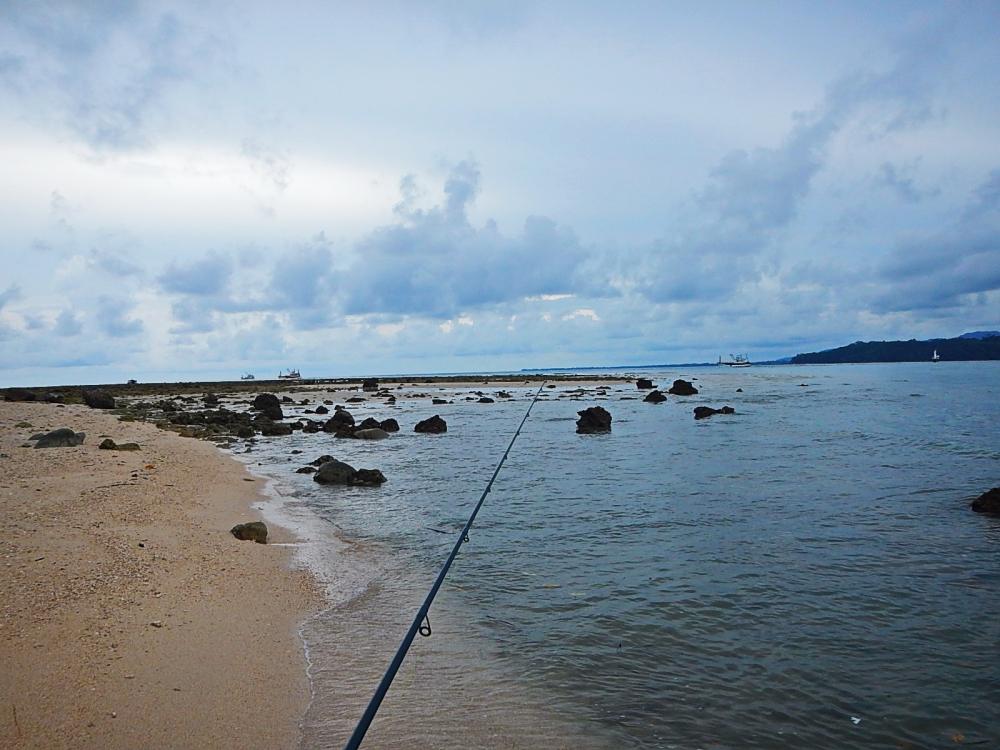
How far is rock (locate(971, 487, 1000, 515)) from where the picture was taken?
410 inches

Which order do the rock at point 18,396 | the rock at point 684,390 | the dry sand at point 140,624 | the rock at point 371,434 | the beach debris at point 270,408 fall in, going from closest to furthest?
the dry sand at point 140,624
the rock at point 371,434
the beach debris at point 270,408
the rock at point 18,396
the rock at point 684,390

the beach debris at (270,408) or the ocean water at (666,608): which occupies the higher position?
the beach debris at (270,408)

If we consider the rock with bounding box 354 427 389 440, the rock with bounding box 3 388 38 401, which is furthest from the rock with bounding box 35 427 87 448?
the rock with bounding box 3 388 38 401

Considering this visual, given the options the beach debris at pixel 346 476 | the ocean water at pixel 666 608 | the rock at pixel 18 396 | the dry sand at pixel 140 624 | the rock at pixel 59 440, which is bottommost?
the ocean water at pixel 666 608

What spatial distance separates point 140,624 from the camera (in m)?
5.47

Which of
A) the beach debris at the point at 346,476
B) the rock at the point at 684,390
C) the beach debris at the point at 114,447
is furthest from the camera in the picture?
the rock at the point at 684,390

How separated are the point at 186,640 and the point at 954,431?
25.4 meters

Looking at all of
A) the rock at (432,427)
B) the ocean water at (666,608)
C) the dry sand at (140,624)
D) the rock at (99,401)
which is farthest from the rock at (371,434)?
the rock at (99,401)

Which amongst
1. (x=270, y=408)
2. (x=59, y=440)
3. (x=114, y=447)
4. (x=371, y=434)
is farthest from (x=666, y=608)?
(x=270, y=408)

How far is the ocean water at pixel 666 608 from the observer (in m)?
4.46

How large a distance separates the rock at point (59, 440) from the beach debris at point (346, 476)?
6180 mm

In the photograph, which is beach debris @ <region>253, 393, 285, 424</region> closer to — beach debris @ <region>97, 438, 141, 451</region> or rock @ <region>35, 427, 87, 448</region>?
rock @ <region>35, 427, 87, 448</region>

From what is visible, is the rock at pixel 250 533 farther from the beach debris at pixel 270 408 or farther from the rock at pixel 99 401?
the rock at pixel 99 401

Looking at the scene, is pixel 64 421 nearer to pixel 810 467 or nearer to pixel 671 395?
pixel 810 467
